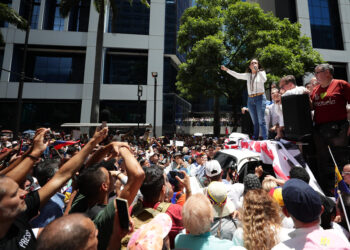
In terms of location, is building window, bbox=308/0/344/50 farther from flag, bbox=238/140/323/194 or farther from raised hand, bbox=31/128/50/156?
raised hand, bbox=31/128/50/156

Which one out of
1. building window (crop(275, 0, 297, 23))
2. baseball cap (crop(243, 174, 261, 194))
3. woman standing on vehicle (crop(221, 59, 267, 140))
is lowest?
baseball cap (crop(243, 174, 261, 194))

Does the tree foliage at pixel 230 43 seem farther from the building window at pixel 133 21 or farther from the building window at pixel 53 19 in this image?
the building window at pixel 53 19

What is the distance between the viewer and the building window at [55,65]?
79.3ft

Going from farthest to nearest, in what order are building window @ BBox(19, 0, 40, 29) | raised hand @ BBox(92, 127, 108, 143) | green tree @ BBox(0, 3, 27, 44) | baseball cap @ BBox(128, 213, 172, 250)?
building window @ BBox(19, 0, 40, 29)
green tree @ BBox(0, 3, 27, 44)
raised hand @ BBox(92, 127, 108, 143)
baseball cap @ BBox(128, 213, 172, 250)

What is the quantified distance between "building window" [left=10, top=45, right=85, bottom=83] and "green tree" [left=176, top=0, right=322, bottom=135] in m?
14.5

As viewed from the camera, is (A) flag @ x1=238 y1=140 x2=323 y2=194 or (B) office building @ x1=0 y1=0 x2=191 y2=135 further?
(B) office building @ x1=0 y1=0 x2=191 y2=135

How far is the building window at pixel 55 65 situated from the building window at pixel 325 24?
28828 mm

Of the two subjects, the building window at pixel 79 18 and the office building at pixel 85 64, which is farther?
the building window at pixel 79 18

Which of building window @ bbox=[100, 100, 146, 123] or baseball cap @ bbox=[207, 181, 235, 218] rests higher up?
building window @ bbox=[100, 100, 146, 123]

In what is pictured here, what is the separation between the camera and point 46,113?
75.9 ft

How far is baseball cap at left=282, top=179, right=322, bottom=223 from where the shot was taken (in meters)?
1.42

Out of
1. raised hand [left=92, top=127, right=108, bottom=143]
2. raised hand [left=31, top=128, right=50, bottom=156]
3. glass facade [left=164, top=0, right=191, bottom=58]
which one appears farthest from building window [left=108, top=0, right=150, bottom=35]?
raised hand [left=31, top=128, right=50, bottom=156]

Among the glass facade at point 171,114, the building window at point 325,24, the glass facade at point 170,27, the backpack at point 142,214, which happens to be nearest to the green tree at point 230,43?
the glass facade at point 171,114

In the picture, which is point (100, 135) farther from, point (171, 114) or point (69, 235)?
point (171, 114)
